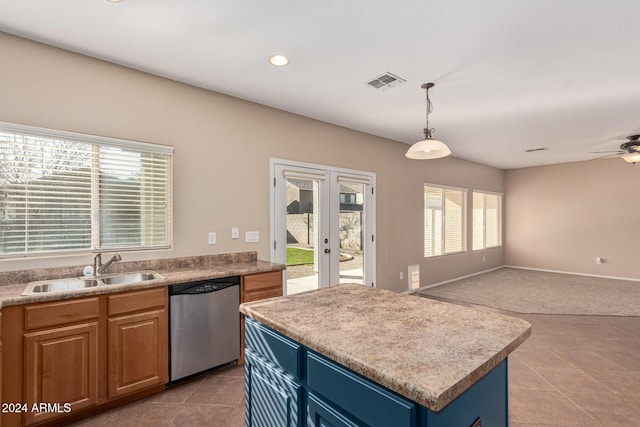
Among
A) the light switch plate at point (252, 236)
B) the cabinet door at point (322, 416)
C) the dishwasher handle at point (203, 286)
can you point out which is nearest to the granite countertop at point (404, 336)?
the cabinet door at point (322, 416)

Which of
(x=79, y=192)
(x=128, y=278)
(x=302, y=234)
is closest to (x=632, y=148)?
(x=302, y=234)

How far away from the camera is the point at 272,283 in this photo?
3098 mm

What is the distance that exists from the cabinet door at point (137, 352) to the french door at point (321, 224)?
1.53 metres

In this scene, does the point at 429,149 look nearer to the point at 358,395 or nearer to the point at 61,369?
the point at 358,395

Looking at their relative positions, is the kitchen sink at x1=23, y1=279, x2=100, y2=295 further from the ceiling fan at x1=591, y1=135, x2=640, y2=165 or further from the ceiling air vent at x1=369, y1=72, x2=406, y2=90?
the ceiling fan at x1=591, y1=135, x2=640, y2=165

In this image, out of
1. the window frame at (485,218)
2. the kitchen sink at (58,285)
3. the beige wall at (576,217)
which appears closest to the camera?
the kitchen sink at (58,285)

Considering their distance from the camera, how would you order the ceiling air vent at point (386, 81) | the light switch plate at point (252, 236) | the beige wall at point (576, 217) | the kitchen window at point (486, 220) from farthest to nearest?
the kitchen window at point (486, 220) < the beige wall at point (576, 217) < the light switch plate at point (252, 236) < the ceiling air vent at point (386, 81)

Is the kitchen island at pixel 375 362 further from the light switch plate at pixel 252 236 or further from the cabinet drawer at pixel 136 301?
the light switch plate at pixel 252 236

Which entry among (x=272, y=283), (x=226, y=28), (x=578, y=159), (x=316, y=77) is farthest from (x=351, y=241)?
(x=578, y=159)

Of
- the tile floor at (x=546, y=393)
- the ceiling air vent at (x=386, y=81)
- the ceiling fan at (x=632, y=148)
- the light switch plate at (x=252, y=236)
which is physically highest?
the ceiling air vent at (x=386, y=81)

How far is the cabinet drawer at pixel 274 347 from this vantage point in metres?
1.37

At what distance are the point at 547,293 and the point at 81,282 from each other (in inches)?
267

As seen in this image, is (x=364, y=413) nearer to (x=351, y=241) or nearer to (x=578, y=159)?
(x=351, y=241)

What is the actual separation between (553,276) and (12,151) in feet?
30.1
